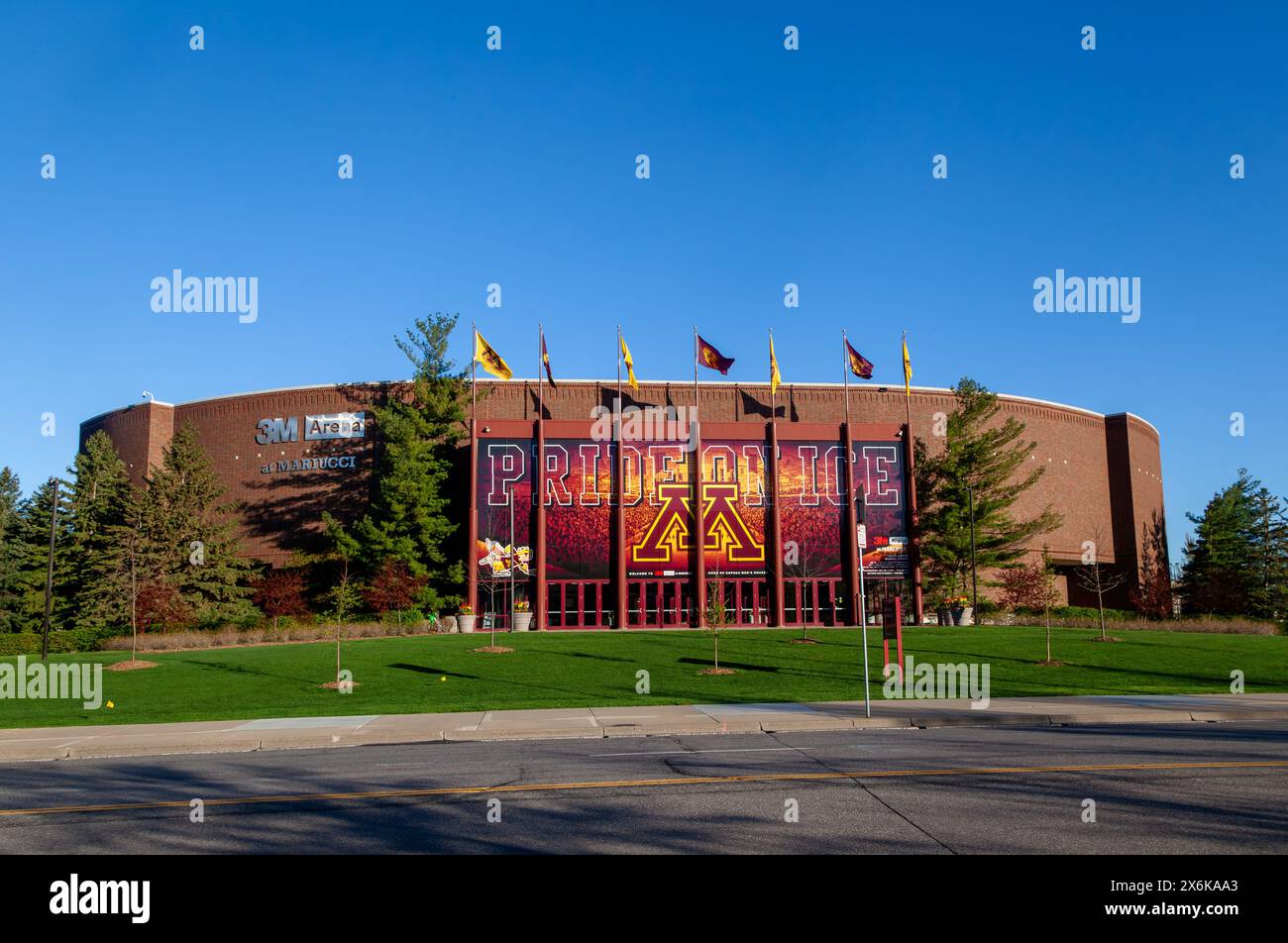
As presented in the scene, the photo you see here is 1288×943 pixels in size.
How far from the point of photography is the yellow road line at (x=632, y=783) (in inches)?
393

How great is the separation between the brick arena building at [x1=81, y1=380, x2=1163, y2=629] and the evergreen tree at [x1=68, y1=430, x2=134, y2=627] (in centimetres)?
603

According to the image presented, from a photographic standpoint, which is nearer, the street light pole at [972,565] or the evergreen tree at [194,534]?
the street light pole at [972,565]

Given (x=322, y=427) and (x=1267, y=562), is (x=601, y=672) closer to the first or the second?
(x=322, y=427)

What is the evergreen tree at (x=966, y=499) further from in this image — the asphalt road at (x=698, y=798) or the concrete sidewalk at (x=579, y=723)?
the asphalt road at (x=698, y=798)

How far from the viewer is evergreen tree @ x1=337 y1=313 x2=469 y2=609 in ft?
167

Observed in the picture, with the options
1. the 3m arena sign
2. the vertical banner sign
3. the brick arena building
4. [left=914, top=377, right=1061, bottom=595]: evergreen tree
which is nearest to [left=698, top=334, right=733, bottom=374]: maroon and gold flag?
the brick arena building

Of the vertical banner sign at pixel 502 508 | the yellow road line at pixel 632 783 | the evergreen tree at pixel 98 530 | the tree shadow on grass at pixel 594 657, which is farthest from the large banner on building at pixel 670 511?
the yellow road line at pixel 632 783

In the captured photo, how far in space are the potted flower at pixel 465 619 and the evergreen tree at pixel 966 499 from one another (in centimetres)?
2767

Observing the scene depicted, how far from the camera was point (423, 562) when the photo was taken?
2083 inches

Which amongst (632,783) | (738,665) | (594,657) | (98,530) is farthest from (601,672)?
(98,530)

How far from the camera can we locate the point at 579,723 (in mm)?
17422
